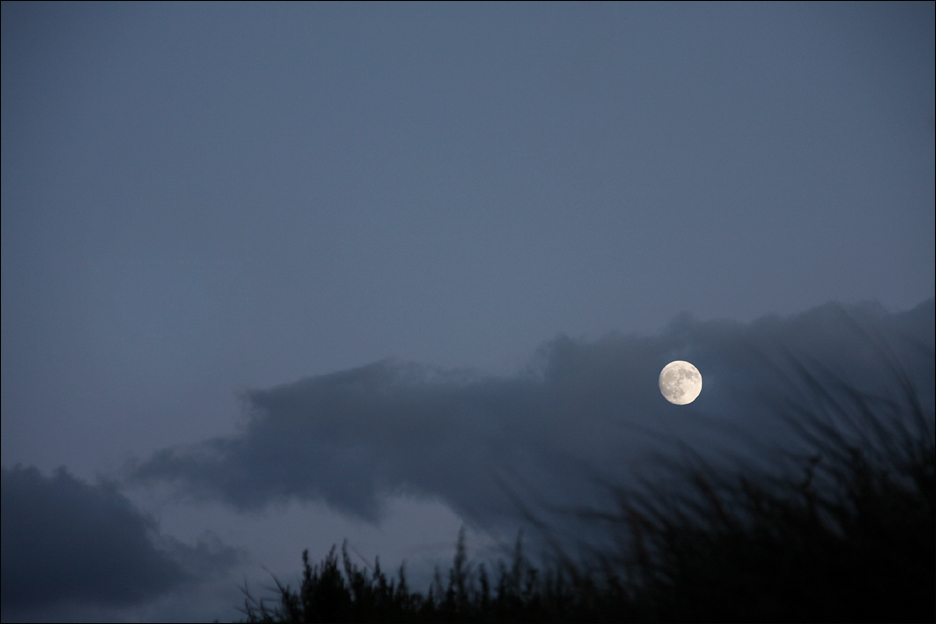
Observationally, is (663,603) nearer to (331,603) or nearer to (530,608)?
(530,608)

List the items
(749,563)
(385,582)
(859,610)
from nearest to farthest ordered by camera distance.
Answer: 1. (859,610)
2. (749,563)
3. (385,582)

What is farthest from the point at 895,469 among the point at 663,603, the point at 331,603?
the point at 331,603

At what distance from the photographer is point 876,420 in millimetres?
4203

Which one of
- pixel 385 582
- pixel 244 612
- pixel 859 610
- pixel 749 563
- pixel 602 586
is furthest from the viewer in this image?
pixel 244 612

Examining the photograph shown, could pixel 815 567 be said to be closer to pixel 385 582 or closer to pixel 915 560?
pixel 915 560

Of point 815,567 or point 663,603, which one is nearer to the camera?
point 815,567

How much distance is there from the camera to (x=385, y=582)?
340 inches


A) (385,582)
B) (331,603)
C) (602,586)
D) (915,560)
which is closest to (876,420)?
(915,560)

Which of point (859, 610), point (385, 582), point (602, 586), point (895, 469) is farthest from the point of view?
point (385, 582)

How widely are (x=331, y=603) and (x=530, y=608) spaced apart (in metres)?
3.37

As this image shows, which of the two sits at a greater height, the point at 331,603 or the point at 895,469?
the point at 895,469

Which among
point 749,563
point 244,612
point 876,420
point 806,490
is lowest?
point 244,612

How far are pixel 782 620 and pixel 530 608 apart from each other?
3636mm

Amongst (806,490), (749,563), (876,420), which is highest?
(876,420)
